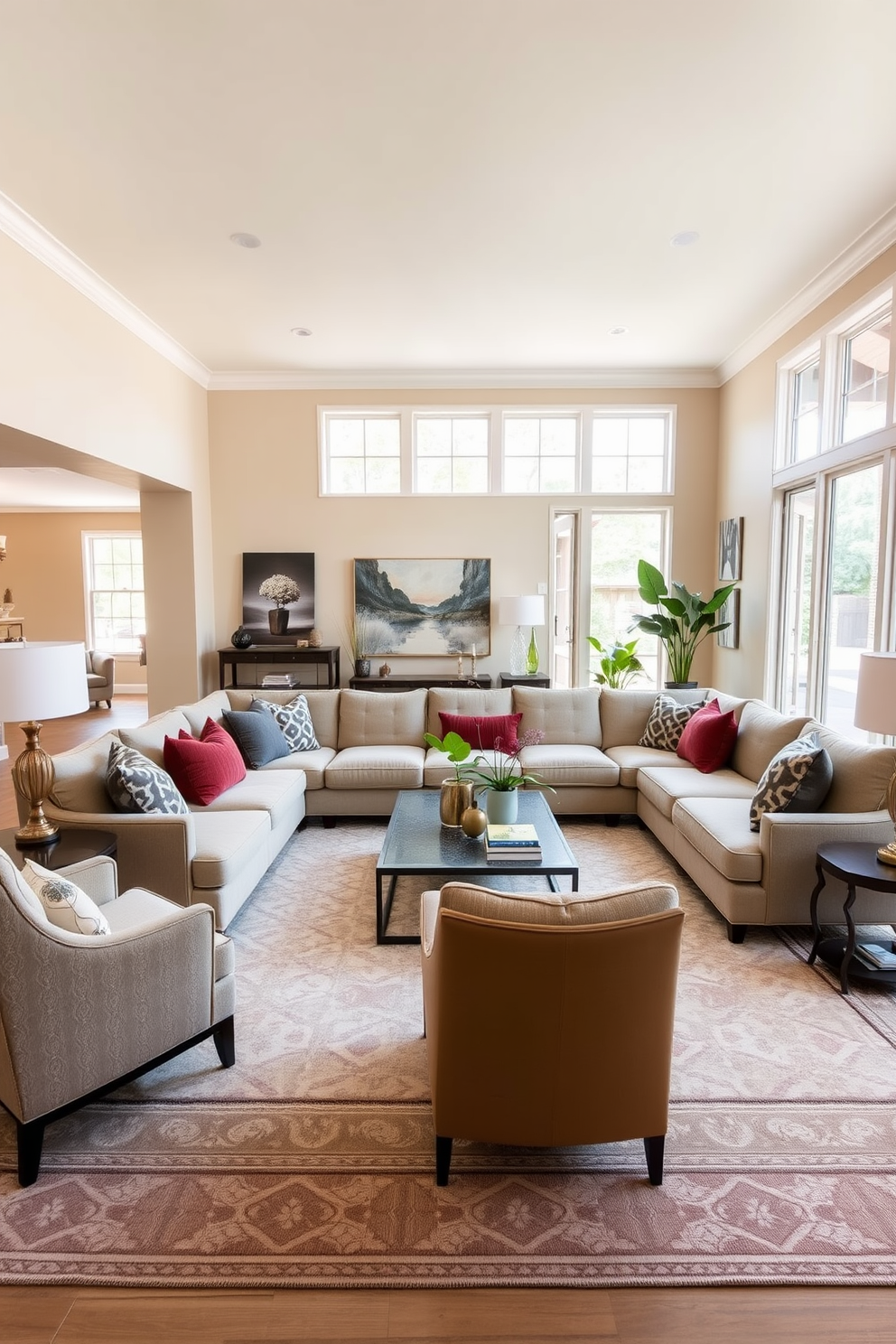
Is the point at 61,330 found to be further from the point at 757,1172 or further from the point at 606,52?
the point at 757,1172

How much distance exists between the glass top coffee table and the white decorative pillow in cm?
126

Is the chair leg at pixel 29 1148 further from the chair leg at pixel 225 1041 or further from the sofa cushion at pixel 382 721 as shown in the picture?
the sofa cushion at pixel 382 721

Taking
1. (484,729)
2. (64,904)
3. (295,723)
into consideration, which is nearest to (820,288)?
(484,729)

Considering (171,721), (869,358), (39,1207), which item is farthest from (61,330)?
(869,358)

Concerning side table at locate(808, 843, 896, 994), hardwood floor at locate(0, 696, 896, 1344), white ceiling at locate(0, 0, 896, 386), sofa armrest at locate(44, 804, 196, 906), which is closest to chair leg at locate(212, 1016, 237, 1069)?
hardwood floor at locate(0, 696, 896, 1344)

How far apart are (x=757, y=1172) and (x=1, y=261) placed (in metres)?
4.86

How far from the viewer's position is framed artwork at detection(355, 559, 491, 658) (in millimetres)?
6801

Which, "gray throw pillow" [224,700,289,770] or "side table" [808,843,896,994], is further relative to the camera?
"gray throw pillow" [224,700,289,770]

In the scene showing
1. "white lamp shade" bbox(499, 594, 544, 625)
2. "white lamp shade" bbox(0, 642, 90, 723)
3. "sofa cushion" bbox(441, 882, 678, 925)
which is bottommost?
"sofa cushion" bbox(441, 882, 678, 925)

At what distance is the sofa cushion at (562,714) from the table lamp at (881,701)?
2.35m

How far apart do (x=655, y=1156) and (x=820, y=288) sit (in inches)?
195

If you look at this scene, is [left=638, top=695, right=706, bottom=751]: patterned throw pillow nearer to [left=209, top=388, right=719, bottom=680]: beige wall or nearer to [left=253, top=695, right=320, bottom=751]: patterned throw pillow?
[left=209, top=388, right=719, bottom=680]: beige wall

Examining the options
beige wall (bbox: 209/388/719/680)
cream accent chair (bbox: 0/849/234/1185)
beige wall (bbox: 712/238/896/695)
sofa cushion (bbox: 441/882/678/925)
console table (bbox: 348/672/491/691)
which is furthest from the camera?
beige wall (bbox: 209/388/719/680)

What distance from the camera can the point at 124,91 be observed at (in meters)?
2.87
